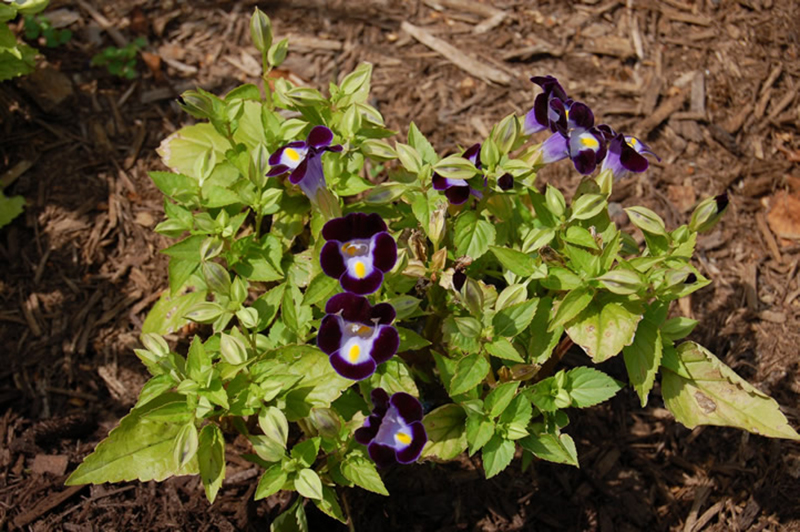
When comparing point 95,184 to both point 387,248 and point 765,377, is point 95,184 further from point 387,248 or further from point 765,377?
point 765,377

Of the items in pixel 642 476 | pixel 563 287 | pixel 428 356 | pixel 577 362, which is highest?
pixel 563 287

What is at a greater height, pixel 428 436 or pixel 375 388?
pixel 375 388

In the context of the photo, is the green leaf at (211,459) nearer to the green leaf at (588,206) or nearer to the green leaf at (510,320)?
→ the green leaf at (510,320)

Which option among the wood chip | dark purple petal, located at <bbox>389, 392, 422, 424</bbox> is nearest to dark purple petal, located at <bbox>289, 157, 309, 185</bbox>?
dark purple petal, located at <bbox>389, 392, 422, 424</bbox>

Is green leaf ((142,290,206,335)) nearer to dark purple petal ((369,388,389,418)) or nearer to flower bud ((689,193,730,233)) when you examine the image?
dark purple petal ((369,388,389,418))

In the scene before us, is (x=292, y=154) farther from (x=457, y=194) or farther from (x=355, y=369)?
(x=355, y=369)

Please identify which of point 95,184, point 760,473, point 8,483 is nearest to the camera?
point 8,483

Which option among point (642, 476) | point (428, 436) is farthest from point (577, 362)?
point (428, 436)
